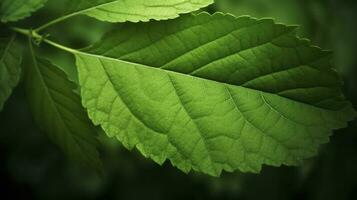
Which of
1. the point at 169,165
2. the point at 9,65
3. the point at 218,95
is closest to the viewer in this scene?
the point at 218,95

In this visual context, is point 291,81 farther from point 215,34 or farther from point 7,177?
point 7,177

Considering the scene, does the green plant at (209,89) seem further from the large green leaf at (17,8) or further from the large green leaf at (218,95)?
the large green leaf at (17,8)

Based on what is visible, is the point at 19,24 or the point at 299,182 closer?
the point at 299,182

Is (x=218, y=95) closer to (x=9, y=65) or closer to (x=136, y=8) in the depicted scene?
(x=136, y=8)

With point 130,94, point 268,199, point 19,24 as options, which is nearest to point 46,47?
point 19,24

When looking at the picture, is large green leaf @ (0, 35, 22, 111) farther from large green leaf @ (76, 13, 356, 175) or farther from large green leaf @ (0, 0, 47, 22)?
large green leaf @ (76, 13, 356, 175)

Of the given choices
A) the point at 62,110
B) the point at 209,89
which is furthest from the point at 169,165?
the point at 209,89

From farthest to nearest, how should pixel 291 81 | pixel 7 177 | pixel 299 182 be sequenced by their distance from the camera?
pixel 7 177 < pixel 299 182 < pixel 291 81
